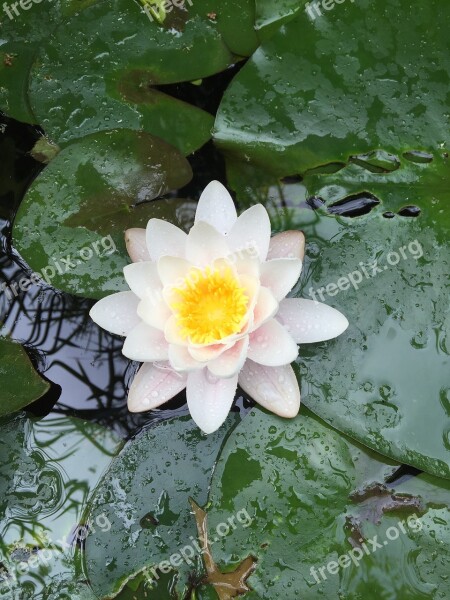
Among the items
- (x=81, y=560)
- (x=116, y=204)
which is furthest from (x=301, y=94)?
(x=81, y=560)

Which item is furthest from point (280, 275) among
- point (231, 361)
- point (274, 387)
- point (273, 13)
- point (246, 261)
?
point (273, 13)

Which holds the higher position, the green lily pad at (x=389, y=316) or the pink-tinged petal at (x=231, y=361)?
the pink-tinged petal at (x=231, y=361)

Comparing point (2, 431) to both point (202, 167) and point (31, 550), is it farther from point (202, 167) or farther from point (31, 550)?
point (202, 167)

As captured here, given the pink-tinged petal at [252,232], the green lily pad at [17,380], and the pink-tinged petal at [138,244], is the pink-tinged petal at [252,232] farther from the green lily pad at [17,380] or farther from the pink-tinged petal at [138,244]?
the green lily pad at [17,380]
